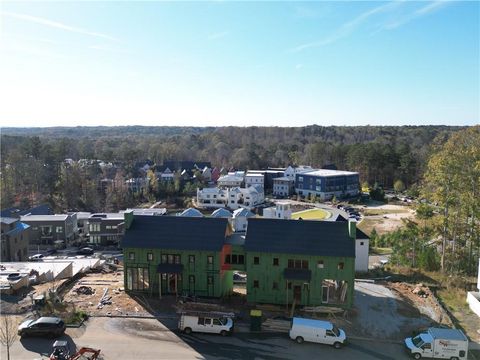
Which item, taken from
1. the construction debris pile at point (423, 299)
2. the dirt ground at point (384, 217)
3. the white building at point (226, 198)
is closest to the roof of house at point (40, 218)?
the white building at point (226, 198)

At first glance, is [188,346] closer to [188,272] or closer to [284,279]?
[188,272]

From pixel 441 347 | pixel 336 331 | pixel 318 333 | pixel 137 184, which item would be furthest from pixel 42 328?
pixel 137 184

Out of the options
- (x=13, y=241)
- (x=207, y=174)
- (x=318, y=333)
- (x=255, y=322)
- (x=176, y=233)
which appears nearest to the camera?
(x=318, y=333)

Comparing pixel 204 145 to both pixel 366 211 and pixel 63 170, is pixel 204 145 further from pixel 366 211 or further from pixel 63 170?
pixel 366 211

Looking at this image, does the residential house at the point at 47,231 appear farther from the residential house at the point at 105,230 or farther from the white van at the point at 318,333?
the white van at the point at 318,333

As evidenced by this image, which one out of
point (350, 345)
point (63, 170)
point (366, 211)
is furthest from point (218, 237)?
point (63, 170)
